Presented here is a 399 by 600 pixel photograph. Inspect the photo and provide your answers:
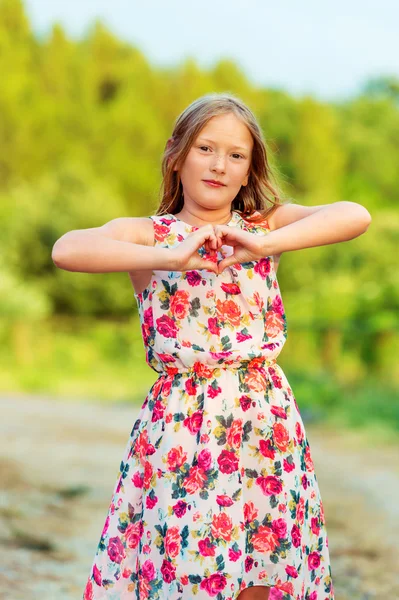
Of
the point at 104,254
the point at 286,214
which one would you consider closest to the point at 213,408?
→ the point at 104,254

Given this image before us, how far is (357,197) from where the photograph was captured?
11.1 meters

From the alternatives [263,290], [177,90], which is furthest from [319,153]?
[263,290]

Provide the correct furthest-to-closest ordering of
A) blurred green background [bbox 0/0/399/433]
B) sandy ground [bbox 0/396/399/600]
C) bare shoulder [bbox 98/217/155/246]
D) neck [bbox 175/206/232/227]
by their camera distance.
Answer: blurred green background [bbox 0/0/399/433] < sandy ground [bbox 0/396/399/600] < neck [bbox 175/206/232/227] < bare shoulder [bbox 98/217/155/246]

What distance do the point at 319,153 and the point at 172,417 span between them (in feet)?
31.0

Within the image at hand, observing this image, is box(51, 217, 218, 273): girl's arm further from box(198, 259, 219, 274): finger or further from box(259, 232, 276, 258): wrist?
box(259, 232, 276, 258): wrist

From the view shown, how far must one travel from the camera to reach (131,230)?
2041 millimetres

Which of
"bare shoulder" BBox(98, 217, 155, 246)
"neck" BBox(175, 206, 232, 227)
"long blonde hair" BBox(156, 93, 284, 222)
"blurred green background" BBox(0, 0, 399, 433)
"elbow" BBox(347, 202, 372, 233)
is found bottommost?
"bare shoulder" BBox(98, 217, 155, 246)

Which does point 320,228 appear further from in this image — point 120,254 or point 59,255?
point 59,255

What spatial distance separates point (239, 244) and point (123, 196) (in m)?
9.42

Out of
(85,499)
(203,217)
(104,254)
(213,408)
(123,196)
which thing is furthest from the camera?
(123,196)

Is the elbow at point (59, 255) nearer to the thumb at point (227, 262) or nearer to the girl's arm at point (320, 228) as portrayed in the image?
the thumb at point (227, 262)

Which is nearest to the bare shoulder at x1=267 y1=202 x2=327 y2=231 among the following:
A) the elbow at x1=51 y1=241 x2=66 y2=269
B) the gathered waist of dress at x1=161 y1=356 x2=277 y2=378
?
the gathered waist of dress at x1=161 y1=356 x2=277 y2=378

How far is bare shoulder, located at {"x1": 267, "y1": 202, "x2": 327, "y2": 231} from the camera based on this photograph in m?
2.15

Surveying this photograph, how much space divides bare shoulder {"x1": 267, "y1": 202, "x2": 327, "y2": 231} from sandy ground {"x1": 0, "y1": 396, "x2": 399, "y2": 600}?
165 cm
